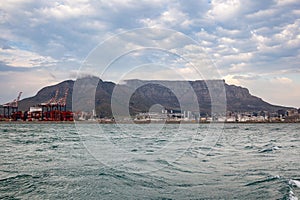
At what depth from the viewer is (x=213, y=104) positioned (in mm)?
16984

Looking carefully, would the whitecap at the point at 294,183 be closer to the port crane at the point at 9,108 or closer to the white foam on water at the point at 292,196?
the white foam on water at the point at 292,196

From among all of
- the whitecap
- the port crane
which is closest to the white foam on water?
the whitecap

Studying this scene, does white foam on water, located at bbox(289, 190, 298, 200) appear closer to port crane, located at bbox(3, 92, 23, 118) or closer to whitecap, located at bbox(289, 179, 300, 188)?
whitecap, located at bbox(289, 179, 300, 188)

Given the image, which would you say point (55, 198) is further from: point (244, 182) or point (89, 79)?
point (244, 182)

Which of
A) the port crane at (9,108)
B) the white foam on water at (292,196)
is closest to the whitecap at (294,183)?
the white foam on water at (292,196)

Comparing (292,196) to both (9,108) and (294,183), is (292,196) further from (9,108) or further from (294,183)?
(9,108)

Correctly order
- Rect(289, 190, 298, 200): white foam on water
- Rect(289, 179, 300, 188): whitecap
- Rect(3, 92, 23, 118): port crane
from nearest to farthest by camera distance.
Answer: Rect(289, 190, 298, 200): white foam on water
Rect(289, 179, 300, 188): whitecap
Rect(3, 92, 23, 118): port crane

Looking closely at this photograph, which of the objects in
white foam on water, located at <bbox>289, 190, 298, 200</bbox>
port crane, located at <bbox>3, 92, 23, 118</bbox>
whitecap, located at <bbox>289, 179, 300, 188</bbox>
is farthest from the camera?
port crane, located at <bbox>3, 92, 23, 118</bbox>

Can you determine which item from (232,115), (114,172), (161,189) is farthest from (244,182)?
(232,115)

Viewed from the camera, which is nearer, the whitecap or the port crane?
the whitecap

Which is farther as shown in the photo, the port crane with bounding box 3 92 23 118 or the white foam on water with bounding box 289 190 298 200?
the port crane with bounding box 3 92 23 118

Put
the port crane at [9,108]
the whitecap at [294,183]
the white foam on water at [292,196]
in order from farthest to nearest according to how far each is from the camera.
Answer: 1. the port crane at [9,108]
2. the whitecap at [294,183]
3. the white foam on water at [292,196]

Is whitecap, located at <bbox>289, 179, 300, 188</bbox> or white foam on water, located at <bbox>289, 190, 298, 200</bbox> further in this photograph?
whitecap, located at <bbox>289, 179, 300, 188</bbox>

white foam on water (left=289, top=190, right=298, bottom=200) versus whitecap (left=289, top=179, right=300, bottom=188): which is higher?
Result: whitecap (left=289, top=179, right=300, bottom=188)
